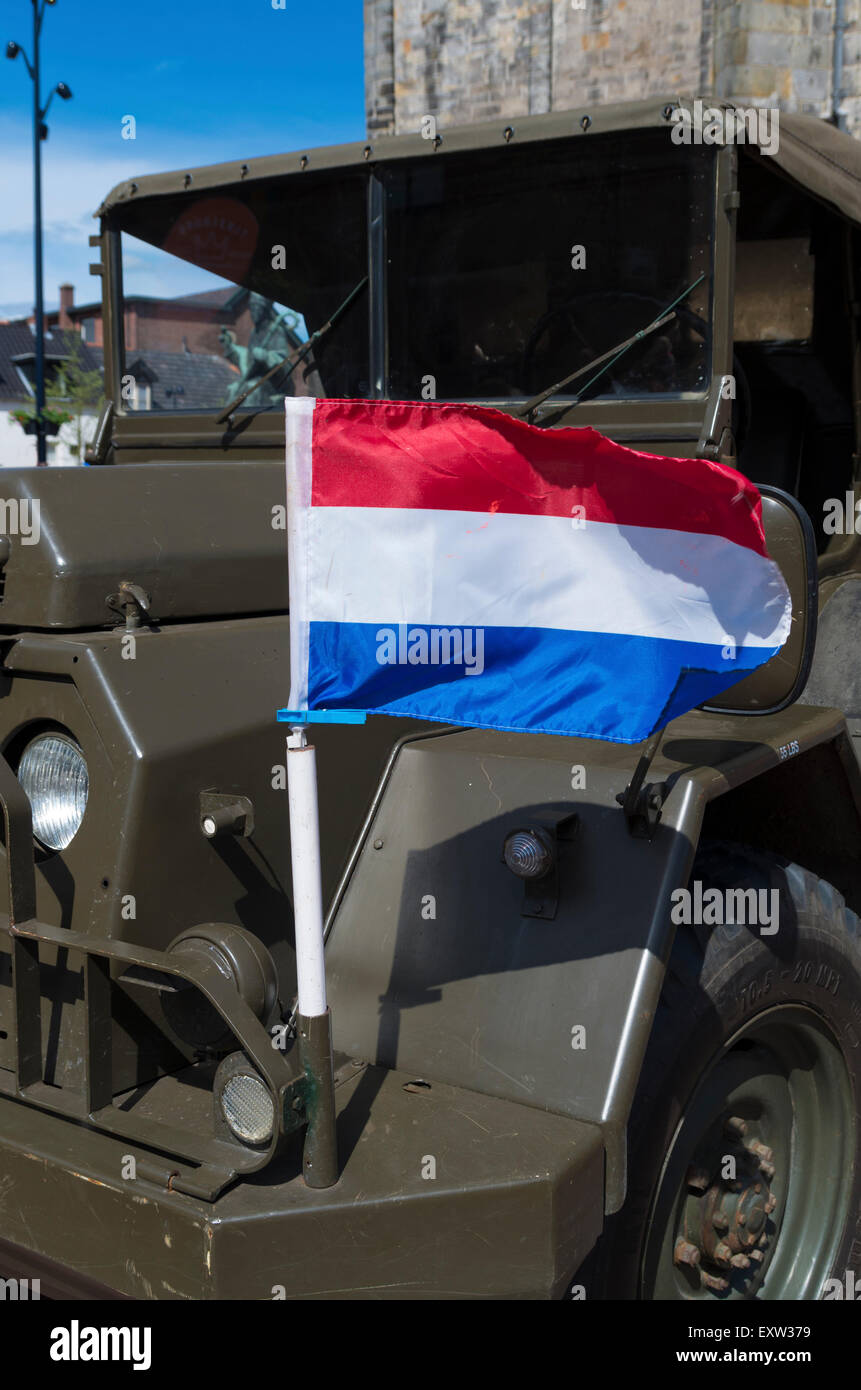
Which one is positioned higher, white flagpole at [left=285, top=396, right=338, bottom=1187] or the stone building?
the stone building

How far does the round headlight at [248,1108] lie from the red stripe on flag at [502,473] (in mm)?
833

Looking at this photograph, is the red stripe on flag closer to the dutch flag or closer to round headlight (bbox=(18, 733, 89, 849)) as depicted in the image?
the dutch flag

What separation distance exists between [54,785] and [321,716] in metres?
0.57

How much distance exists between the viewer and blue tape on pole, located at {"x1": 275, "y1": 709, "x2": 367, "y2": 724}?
1.80 meters

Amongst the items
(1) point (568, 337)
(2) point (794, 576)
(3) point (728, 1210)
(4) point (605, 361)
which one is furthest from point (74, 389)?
(3) point (728, 1210)

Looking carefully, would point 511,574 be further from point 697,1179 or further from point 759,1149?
point 759,1149

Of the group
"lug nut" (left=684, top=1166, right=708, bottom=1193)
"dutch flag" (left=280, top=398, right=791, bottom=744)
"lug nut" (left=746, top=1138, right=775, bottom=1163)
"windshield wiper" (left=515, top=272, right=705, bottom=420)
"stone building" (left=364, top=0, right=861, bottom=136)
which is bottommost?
"lug nut" (left=746, top=1138, right=775, bottom=1163)

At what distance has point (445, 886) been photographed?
2.21m

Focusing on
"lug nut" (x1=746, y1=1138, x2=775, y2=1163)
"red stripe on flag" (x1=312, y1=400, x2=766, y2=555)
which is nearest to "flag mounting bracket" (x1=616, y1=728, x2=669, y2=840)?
"red stripe on flag" (x1=312, y1=400, x2=766, y2=555)

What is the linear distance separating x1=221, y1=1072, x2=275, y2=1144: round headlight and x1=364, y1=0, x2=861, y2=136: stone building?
16.8m

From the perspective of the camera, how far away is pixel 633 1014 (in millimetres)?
1962
